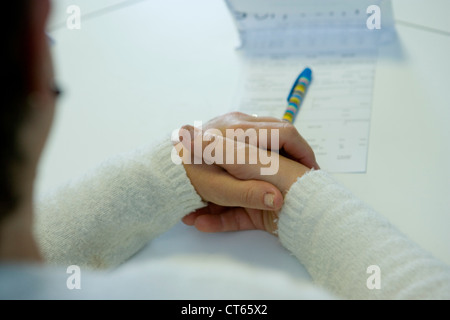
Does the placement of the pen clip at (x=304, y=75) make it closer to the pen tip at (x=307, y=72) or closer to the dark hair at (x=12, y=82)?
the pen tip at (x=307, y=72)

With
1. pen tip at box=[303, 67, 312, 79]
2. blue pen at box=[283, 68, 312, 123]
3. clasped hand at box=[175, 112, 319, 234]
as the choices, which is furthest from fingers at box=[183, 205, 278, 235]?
pen tip at box=[303, 67, 312, 79]

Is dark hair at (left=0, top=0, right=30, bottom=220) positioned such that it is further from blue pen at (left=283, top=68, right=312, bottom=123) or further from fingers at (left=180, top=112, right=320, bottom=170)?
blue pen at (left=283, top=68, right=312, bottom=123)

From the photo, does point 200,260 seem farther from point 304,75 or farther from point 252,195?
point 304,75

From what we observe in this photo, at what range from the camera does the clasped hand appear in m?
0.62

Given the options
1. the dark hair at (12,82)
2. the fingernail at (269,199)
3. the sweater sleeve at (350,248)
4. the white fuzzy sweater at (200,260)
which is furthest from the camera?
→ the fingernail at (269,199)

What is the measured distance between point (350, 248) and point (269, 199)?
117mm

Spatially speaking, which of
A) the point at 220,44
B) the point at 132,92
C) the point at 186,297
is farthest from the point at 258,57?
the point at 186,297

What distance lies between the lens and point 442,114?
0.75 m

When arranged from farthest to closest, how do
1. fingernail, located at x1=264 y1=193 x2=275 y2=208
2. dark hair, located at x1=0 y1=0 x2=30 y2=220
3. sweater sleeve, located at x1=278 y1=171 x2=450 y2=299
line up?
fingernail, located at x1=264 y1=193 x2=275 y2=208, sweater sleeve, located at x1=278 y1=171 x2=450 y2=299, dark hair, located at x1=0 y1=0 x2=30 y2=220

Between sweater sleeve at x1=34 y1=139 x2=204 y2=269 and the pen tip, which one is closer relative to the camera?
sweater sleeve at x1=34 y1=139 x2=204 y2=269

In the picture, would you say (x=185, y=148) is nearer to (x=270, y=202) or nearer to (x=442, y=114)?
(x=270, y=202)

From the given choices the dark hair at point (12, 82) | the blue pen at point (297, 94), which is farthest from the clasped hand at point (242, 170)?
the dark hair at point (12, 82)

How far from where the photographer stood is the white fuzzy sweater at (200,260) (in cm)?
37
